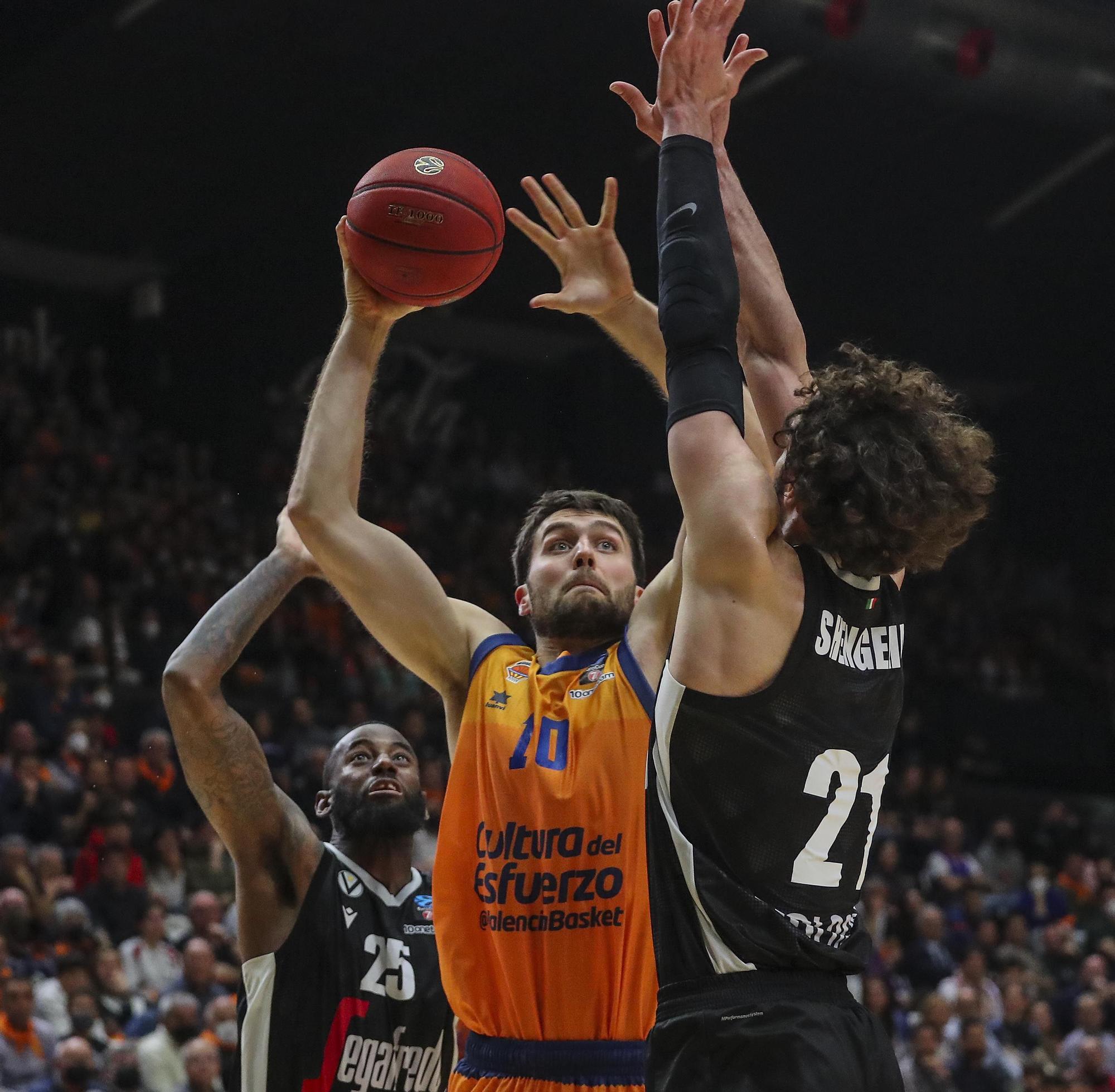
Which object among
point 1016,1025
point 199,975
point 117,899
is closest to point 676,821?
point 199,975

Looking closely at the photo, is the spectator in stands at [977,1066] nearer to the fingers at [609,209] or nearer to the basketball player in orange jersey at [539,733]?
the basketball player in orange jersey at [539,733]

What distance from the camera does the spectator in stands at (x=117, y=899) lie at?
31.3 feet

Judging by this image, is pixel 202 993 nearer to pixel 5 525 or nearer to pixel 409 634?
pixel 409 634

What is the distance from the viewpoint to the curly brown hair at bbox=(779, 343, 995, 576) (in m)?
2.61

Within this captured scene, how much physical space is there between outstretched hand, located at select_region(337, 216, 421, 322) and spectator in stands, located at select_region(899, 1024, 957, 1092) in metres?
8.47

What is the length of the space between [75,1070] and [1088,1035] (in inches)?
316

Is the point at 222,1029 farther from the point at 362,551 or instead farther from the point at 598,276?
the point at 598,276

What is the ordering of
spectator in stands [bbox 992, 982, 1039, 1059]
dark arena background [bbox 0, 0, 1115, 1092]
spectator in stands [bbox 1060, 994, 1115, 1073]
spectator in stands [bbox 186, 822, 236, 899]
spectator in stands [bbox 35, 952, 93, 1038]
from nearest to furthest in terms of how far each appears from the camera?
1. spectator in stands [bbox 35, 952, 93, 1038]
2. spectator in stands [bbox 186, 822, 236, 899]
3. dark arena background [bbox 0, 0, 1115, 1092]
4. spectator in stands [bbox 1060, 994, 1115, 1073]
5. spectator in stands [bbox 992, 982, 1039, 1059]

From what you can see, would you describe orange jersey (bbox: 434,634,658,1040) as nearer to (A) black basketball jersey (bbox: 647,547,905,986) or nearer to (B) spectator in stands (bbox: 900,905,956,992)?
(A) black basketball jersey (bbox: 647,547,905,986)

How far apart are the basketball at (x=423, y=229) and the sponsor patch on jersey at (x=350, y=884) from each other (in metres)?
1.57

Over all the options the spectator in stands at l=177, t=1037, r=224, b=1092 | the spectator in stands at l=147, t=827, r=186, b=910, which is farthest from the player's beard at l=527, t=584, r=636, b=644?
the spectator in stands at l=147, t=827, r=186, b=910

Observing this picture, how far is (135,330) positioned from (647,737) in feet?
61.6

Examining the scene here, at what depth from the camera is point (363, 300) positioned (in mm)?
3861

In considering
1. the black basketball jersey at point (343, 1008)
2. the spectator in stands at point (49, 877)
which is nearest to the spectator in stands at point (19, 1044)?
the spectator in stands at point (49, 877)
